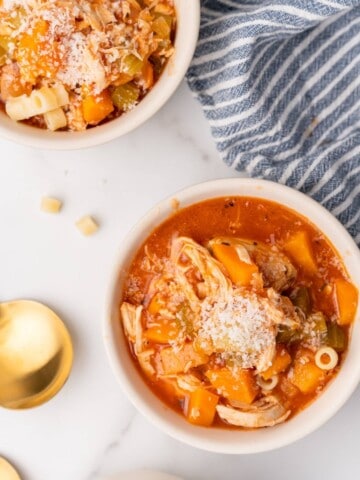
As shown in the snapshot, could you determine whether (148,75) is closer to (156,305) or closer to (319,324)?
(156,305)

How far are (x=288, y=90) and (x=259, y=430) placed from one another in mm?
1046

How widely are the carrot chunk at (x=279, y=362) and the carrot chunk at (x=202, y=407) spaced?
0.17 metres

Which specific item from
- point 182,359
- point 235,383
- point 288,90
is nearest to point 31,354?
point 182,359

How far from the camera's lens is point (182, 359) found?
2.45 meters

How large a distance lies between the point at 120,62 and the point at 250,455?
1.29 m

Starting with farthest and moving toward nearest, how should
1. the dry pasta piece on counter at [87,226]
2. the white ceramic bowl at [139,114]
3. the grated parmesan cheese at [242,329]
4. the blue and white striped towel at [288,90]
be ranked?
1. the dry pasta piece on counter at [87,226]
2. the blue and white striped towel at [288,90]
3. the white ceramic bowl at [139,114]
4. the grated parmesan cheese at [242,329]

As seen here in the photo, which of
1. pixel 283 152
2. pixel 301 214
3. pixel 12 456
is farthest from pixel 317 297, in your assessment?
pixel 12 456

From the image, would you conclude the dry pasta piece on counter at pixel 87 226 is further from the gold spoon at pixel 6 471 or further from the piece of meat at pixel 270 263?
the gold spoon at pixel 6 471

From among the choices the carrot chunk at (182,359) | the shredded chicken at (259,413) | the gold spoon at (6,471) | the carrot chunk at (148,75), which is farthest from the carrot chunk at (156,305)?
the gold spoon at (6,471)

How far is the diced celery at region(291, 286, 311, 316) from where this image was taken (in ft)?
8.08

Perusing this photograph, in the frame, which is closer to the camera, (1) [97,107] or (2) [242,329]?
(2) [242,329]

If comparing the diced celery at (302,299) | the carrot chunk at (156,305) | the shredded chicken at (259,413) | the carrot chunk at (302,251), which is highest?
the carrot chunk at (302,251)

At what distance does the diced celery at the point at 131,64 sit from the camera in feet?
8.01

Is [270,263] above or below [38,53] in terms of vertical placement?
below
